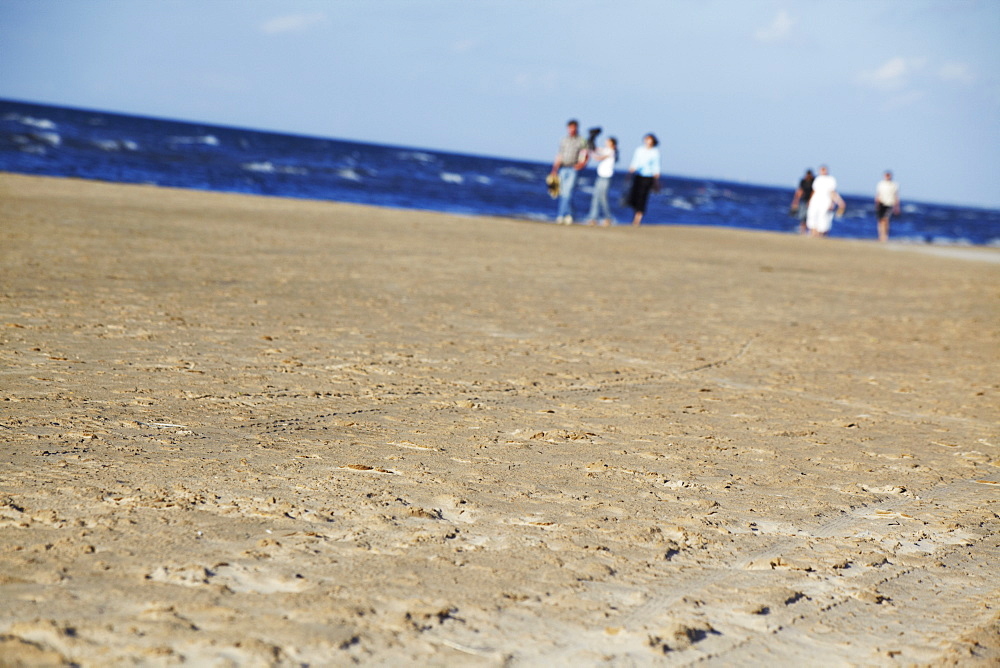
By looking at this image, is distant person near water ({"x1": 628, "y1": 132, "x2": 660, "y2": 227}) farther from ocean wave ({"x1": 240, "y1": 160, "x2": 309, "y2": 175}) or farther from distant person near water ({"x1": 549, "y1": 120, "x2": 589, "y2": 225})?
ocean wave ({"x1": 240, "y1": 160, "x2": 309, "y2": 175})

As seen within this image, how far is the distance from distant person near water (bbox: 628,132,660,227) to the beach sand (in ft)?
34.9

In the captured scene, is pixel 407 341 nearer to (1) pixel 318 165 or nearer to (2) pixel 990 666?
(2) pixel 990 666

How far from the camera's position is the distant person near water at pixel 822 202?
68.2 feet

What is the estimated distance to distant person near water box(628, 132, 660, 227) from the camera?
1745 centimetres

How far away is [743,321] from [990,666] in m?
5.15

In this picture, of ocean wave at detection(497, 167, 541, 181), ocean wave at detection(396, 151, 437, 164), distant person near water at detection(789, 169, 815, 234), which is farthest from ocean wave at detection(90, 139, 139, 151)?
ocean wave at detection(396, 151, 437, 164)

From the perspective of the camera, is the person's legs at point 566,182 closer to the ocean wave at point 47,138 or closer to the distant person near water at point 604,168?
the distant person near water at point 604,168

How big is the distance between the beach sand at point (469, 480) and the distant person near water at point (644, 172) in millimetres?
10630

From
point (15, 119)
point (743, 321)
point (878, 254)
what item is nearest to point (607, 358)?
point (743, 321)

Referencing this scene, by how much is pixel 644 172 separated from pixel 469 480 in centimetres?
1520

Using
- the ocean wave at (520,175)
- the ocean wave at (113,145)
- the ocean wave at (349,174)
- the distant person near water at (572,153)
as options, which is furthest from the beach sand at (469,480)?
the ocean wave at (520,175)

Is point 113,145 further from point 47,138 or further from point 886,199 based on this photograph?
point 886,199

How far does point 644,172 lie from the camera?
17672mm

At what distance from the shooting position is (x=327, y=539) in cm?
251
